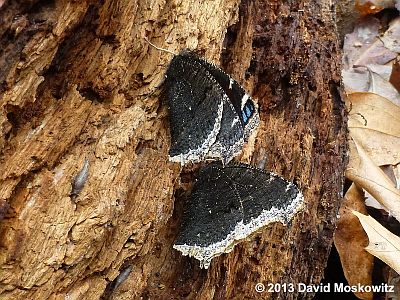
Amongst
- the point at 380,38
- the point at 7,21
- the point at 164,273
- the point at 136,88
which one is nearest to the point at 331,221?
the point at 164,273

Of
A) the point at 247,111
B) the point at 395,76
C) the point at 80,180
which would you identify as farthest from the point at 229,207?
the point at 395,76

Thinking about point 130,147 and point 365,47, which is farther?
point 365,47

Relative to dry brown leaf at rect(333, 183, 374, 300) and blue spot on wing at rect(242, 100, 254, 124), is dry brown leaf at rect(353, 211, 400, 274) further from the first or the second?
blue spot on wing at rect(242, 100, 254, 124)

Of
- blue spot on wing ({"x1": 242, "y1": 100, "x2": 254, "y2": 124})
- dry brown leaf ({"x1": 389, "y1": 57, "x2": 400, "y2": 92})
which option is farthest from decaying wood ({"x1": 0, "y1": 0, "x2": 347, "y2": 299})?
dry brown leaf ({"x1": 389, "y1": 57, "x2": 400, "y2": 92})

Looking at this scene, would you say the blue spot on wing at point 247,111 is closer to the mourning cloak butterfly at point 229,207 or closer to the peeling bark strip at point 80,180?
the mourning cloak butterfly at point 229,207

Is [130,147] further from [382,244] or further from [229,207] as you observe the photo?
[382,244]

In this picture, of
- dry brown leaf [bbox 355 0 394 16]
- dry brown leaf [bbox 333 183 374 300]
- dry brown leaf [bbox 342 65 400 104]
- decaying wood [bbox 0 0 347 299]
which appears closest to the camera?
decaying wood [bbox 0 0 347 299]

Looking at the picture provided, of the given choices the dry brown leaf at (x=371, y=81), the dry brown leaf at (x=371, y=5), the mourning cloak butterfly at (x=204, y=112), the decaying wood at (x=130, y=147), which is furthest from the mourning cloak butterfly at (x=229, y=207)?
the dry brown leaf at (x=371, y=5)
